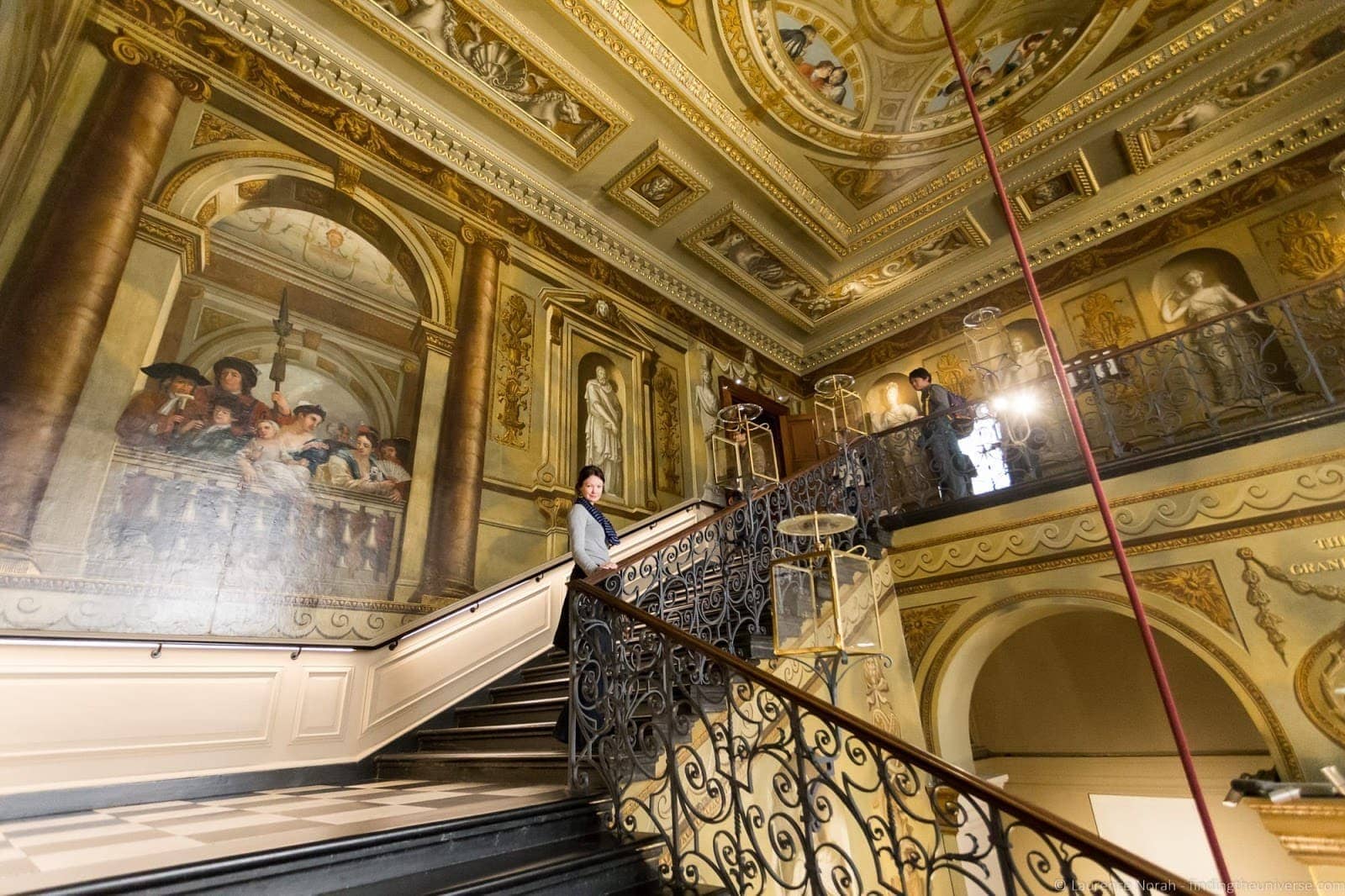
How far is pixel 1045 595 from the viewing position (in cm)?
527

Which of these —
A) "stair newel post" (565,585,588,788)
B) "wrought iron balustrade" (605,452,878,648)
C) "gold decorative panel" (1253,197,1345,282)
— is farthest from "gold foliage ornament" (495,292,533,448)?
"gold decorative panel" (1253,197,1345,282)

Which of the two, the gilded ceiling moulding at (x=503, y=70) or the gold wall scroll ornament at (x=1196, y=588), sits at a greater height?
the gilded ceiling moulding at (x=503, y=70)

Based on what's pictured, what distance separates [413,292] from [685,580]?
3.85 metres

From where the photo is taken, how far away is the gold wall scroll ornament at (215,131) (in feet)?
16.5

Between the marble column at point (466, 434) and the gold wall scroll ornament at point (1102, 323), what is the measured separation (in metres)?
7.61

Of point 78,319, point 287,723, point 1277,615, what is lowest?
point 287,723

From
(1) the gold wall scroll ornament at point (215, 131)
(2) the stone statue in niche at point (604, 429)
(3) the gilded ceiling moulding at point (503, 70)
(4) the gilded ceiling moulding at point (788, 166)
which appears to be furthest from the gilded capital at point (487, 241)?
(4) the gilded ceiling moulding at point (788, 166)

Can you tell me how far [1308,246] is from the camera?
7008 mm

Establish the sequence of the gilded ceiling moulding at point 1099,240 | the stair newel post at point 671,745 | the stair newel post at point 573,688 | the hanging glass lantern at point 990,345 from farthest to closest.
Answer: the hanging glass lantern at point 990,345 < the gilded ceiling moulding at point 1099,240 < the stair newel post at point 573,688 < the stair newel post at point 671,745

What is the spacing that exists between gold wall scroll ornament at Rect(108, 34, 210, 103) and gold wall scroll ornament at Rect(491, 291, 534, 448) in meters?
2.96

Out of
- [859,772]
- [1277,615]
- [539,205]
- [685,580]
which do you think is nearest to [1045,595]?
[1277,615]

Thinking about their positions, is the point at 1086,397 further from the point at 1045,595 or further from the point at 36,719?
the point at 36,719

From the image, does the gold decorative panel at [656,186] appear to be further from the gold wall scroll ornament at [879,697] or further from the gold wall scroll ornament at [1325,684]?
the gold wall scroll ornament at [1325,684]

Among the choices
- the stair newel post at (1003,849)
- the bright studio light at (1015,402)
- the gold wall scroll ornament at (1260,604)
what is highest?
the bright studio light at (1015,402)
